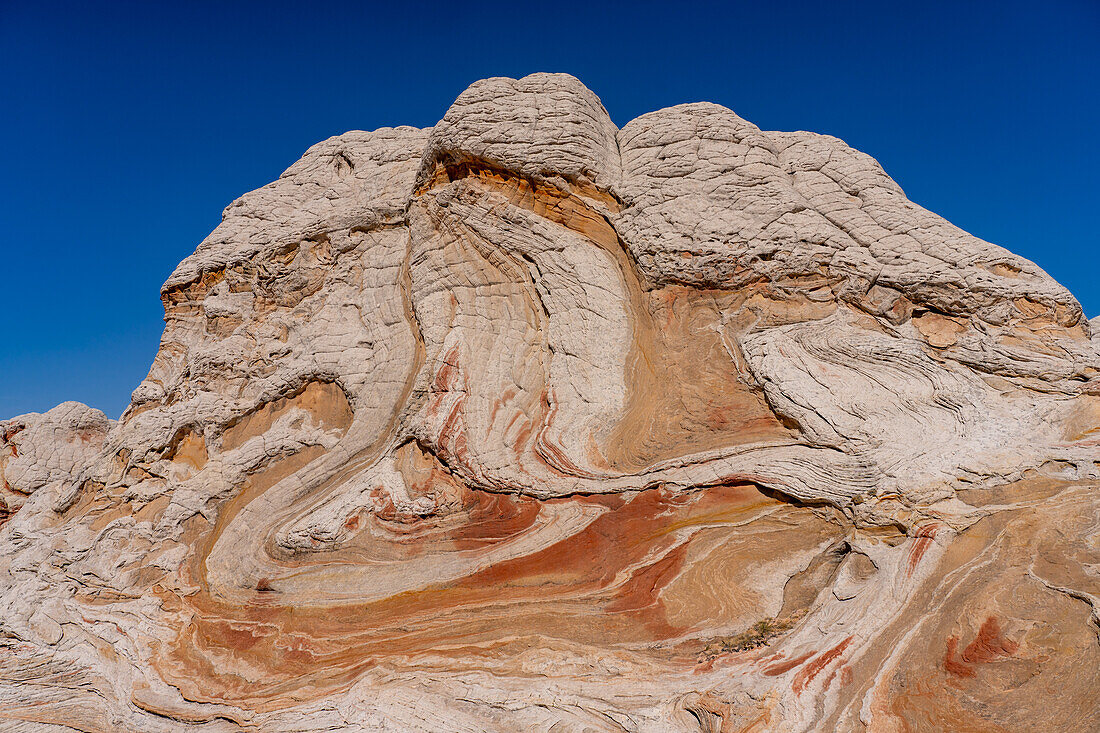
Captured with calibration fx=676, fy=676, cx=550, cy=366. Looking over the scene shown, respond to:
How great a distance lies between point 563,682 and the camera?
6555 millimetres

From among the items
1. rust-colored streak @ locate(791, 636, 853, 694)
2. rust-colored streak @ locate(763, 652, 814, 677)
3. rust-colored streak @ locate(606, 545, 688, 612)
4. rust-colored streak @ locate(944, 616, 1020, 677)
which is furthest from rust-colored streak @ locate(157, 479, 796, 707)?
rust-colored streak @ locate(944, 616, 1020, 677)

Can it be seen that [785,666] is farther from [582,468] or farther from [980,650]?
[582,468]

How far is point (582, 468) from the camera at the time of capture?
8.70 meters

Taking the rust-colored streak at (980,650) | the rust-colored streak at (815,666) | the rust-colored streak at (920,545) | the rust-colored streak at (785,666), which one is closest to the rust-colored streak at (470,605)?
the rust-colored streak at (785,666)

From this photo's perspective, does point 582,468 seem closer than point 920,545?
No

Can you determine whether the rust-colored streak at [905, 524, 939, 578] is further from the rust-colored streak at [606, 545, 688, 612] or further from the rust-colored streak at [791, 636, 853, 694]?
the rust-colored streak at [606, 545, 688, 612]

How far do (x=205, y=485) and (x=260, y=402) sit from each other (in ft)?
5.11

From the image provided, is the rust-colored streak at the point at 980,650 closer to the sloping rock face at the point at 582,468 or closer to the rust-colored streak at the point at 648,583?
the sloping rock face at the point at 582,468

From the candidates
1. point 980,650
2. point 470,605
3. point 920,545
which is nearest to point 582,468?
point 470,605

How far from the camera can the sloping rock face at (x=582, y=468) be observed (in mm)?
6336

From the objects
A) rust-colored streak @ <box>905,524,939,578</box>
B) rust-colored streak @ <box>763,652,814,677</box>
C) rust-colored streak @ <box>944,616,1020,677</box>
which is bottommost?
rust-colored streak @ <box>763,652,814,677</box>

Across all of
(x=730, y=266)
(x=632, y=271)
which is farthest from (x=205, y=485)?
(x=730, y=266)

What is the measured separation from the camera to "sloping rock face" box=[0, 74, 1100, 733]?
634 centimetres

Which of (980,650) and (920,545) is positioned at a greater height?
(920,545)
